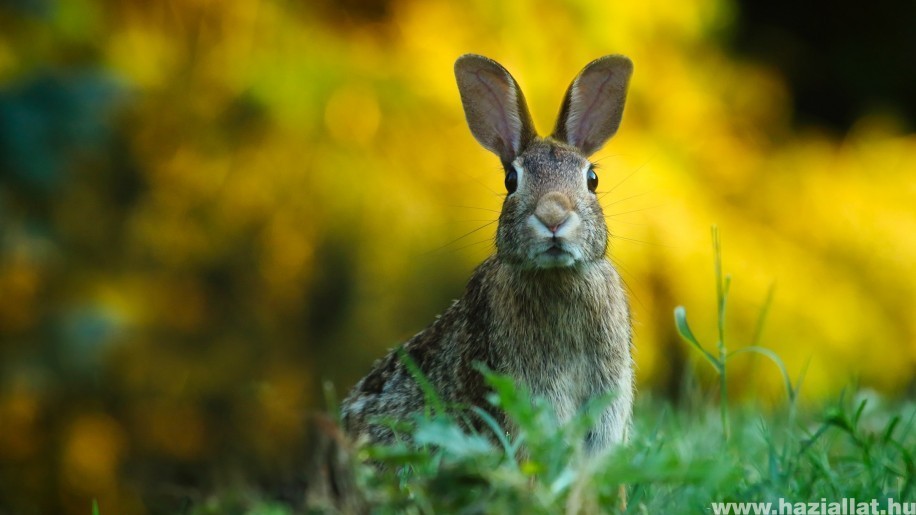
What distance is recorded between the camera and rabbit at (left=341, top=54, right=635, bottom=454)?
287cm

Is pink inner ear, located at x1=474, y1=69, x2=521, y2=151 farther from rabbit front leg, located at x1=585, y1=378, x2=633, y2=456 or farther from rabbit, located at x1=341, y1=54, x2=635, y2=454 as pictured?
rabbit front leg, located at x1=585, y1=378, x2=633, y2=456

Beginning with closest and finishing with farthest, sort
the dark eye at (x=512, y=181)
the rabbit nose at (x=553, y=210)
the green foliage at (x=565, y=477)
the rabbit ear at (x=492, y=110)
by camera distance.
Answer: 1. the green foliage at (x=565, y=477)
2. the rabbit nose at (x=553, y=210)
3. the dark eye at (x=512, y=181)
4. the rabbit ear at (x=492, y=110)

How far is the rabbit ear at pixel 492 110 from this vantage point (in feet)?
10.5

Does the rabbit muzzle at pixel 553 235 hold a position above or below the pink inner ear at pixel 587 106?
below

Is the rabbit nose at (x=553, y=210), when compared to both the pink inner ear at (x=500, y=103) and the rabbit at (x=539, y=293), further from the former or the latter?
the pink inner ear at (x=500, y=103)

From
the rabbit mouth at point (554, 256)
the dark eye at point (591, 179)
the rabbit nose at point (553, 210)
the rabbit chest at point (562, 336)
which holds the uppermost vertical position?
the dark eye at point (591, 179)

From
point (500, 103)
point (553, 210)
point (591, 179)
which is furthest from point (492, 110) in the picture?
point (553, 210)

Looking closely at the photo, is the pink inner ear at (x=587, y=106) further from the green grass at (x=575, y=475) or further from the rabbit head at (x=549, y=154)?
the green grass at (x=575, y=475)

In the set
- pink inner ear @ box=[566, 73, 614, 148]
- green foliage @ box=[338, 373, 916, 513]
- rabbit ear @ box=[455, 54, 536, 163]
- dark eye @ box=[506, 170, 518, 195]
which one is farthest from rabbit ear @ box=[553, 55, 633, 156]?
green foliage @ box=[338, 373, 916, 513]

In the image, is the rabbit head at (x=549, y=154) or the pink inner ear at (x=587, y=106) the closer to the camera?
the rabbit head at (x=549, y=154)

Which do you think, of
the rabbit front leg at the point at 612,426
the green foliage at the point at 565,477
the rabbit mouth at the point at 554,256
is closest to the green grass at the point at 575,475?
the green foliage at the point at 565,477

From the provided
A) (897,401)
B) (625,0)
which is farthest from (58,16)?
(897,401)

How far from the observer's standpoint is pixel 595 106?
129 inches

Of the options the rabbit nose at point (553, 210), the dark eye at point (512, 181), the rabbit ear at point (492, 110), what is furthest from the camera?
the rabbit ear at point (492, 110)
